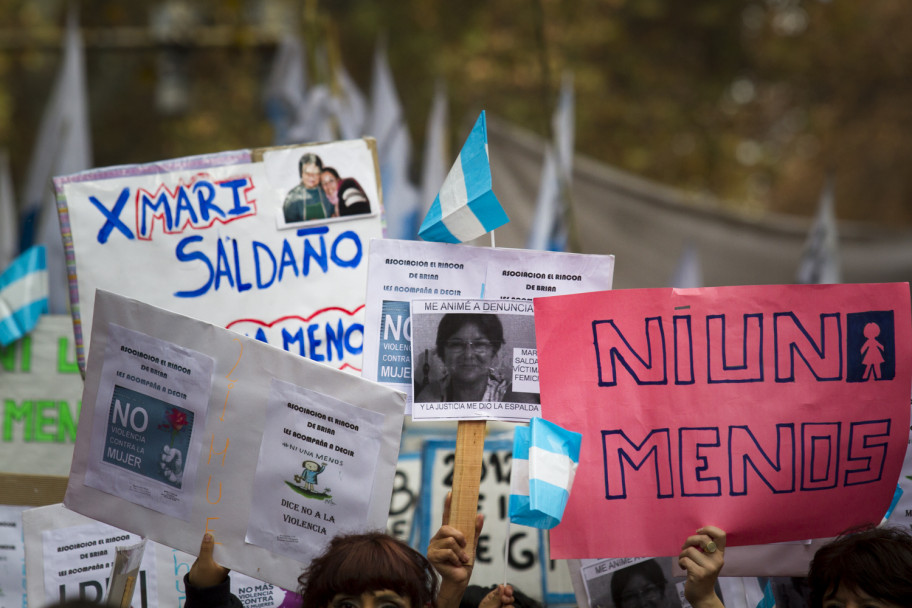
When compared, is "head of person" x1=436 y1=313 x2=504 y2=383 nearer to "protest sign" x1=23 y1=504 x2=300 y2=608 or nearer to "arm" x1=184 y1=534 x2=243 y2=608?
"arm" x1=184 y1=534 x2=243 y2=608

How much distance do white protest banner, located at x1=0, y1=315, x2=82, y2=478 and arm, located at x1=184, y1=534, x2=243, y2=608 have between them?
93cm

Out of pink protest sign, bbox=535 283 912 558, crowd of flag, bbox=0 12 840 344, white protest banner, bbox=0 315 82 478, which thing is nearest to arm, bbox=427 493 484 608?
pink protest sign, bbox=535 283 912 558

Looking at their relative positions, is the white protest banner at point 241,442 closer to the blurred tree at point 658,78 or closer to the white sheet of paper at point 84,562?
the white sheet of paper at point 84,562

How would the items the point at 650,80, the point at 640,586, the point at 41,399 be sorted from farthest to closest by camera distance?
the point at 650,80, the point at 41,399, the point at 640,586

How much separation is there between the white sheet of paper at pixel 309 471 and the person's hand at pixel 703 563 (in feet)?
2.28

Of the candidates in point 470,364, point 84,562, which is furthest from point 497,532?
point 84,562

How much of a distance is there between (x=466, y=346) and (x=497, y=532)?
1030mm

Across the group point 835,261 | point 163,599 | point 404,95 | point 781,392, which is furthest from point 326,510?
point 404,95

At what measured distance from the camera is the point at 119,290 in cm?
235

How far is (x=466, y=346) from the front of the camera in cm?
201

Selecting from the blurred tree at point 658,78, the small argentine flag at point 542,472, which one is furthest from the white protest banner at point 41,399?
the blurred tree at point 658,78

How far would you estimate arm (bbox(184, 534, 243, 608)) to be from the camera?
6.24ft

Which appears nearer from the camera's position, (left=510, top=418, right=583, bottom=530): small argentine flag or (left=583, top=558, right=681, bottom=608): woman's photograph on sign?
(left=510, top=418, right=583, bottom=530): small argentine flag

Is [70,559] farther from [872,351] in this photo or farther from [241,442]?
[872,351]
